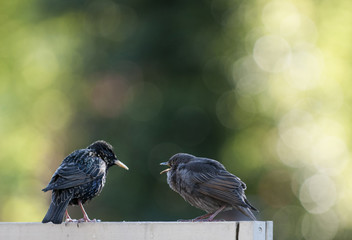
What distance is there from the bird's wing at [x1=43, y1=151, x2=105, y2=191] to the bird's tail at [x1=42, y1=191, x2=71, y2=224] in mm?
80

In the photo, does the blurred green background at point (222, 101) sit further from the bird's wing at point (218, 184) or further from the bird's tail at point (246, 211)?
the bird's tail at point (246, 211)

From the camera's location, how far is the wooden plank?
372 centimetres

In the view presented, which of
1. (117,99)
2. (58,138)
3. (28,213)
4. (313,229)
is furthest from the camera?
(28,213)

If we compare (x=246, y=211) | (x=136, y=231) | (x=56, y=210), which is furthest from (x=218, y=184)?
(x=136, y=231)

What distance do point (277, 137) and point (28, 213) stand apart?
A: 5.43 m

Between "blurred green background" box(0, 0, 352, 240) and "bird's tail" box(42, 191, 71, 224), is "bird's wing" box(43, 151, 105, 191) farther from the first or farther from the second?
"blurred green background" box(0, 0, 352, 240)

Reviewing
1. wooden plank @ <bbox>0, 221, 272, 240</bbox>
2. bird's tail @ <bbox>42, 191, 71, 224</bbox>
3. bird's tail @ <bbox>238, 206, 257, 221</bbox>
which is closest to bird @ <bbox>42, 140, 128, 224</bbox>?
bird's tail @ <bbox>42, 191, 71, 224</bbox>

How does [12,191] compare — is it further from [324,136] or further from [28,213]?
[324,136]

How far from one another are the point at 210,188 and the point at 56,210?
136 cm

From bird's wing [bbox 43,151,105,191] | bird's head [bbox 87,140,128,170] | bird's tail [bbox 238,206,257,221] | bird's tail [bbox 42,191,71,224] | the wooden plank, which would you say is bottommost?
the wooden plank

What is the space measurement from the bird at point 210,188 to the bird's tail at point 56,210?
100 centimetres

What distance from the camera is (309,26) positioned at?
11773mm

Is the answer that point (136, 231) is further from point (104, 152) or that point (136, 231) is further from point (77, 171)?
point (104, 152)

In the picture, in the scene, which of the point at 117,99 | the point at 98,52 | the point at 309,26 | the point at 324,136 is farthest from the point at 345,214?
the point at 98,52
